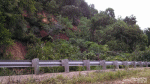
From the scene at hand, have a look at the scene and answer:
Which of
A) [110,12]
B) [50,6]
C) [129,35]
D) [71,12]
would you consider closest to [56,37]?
[50,6]

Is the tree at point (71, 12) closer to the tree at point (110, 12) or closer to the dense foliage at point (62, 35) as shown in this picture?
the dense foliage at point (62, 35)

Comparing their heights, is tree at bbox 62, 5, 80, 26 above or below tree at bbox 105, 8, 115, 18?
below

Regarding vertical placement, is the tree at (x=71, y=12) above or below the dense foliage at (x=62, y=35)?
above

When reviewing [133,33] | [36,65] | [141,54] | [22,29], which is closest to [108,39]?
[133,33]

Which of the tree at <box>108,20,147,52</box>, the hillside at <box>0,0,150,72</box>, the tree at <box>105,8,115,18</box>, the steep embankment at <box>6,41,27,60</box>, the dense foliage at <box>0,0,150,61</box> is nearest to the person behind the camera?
the hillside at <box>0,0,150,72</box>

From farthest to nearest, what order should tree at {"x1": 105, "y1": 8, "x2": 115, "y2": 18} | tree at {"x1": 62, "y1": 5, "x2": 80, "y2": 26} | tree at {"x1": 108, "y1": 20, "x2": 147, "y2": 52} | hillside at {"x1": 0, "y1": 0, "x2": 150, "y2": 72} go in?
tree at {"x1": 105, "y1": 8, "x2": 115, "y2": 18} < tree at {"x1": 62, "y1": 5, "x2": 80, "y2": 26} < tree at {"x1": 108, "y1": 20, "x2": 147, "y2": 52} < hillside at {"x1": 0, "y1": 0, "x2": 150, "y2": 72}

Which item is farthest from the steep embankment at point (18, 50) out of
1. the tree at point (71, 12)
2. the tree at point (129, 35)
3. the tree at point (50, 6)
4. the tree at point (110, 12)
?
the tree at point (110, 12)

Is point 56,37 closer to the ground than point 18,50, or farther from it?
farther from it

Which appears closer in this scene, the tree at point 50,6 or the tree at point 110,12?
the tree at point 50,6

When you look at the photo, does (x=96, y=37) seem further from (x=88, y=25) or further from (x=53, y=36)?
(x=53, y=36)

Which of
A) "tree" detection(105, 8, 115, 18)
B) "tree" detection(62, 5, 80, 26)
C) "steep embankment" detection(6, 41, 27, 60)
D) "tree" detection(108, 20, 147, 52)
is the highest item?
"tree" detection(105, 8, 115, 18)

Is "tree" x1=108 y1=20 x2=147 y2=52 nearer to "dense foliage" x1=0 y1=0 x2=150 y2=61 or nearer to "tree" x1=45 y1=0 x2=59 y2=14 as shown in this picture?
"dense foliage" x1=0 y1=0 x2=150 y2=61

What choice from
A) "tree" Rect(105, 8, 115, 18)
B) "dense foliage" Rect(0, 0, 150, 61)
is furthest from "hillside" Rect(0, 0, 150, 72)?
"tree" Rect(105, 8, 115, 18)

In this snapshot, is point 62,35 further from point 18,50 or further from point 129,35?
point 129,35
